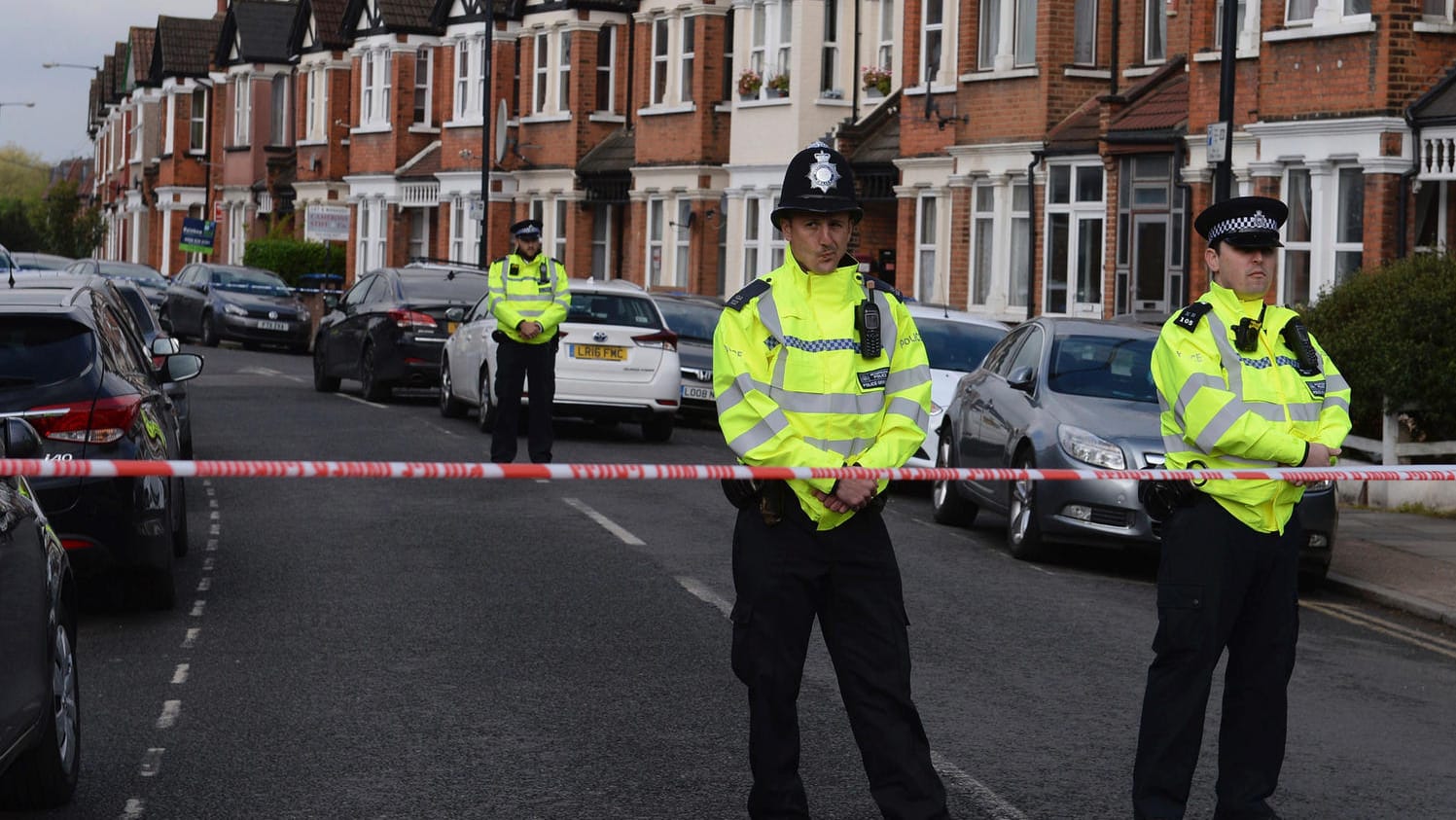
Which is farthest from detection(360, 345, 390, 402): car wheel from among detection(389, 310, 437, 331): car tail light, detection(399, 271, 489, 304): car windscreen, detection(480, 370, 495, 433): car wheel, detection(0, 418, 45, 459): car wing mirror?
detection(0, 418, 45, 459): car wing mirror

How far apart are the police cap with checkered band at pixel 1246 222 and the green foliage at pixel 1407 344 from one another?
11425 mm

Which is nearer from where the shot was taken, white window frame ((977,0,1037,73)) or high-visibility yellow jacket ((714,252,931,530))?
high-visibility yellow jacket ((714,252,931,530))

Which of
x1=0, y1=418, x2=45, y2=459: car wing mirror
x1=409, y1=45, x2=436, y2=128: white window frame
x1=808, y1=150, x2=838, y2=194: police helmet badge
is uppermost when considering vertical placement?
x1=409, y1=45, x2=436, y2=128: white window frame

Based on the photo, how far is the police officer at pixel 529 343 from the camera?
55.1 feet

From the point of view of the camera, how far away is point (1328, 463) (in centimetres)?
631

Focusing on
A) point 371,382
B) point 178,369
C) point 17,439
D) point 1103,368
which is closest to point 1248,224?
point 17,439

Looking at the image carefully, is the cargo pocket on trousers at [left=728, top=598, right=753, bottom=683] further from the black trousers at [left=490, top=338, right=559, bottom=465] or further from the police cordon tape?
the black trousers at [left=490, top=338, right=559, bottom=465]

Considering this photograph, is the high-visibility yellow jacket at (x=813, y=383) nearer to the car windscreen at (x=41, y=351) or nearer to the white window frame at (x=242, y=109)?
the car windscreen at (x=41, y=351)

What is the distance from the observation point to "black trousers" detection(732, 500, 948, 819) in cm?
553

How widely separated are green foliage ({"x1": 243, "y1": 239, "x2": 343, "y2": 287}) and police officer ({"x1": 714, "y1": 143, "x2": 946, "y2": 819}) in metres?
54.3

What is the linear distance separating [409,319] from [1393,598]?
14825mm

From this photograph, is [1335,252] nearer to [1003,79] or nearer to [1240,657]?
[1003,79]

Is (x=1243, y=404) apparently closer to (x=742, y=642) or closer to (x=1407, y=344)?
(x=742, y=642)

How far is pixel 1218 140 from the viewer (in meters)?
19.3
